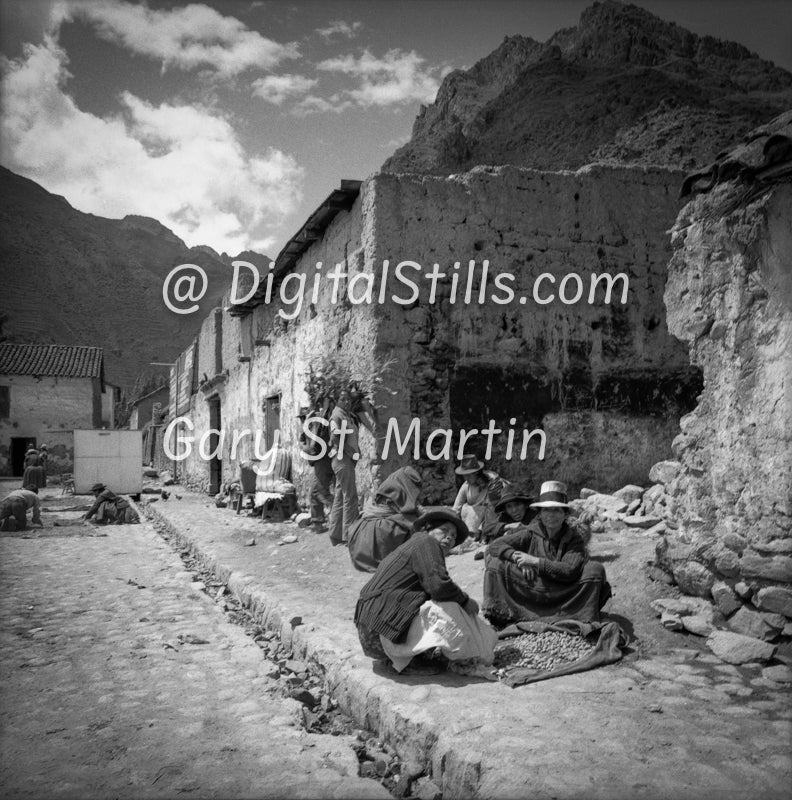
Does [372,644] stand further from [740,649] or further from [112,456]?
[112,456]

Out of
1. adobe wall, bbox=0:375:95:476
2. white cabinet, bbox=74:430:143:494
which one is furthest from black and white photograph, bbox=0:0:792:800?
adobe wall, bbox=0:375:95:476

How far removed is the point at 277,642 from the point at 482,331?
4864 millimetres

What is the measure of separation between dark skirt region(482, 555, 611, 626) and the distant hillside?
214ft

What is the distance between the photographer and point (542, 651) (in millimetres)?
4098

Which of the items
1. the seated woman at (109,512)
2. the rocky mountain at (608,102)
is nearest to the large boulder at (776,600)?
the seated woman at (109,512)

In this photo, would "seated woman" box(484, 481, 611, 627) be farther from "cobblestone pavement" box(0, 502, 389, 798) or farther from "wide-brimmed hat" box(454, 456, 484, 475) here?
"wide-brimmed hat" box(454, 456, 484, 475)

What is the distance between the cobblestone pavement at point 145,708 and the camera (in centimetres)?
292

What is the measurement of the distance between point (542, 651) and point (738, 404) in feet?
6.87

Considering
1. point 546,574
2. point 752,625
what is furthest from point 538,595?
point 752,625

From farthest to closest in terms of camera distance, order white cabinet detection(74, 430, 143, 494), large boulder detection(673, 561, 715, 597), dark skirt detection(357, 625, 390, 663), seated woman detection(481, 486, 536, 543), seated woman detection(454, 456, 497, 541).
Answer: white cabinet detection(74, 430, 143, 494), seated woman detection(454, 456, 497, 541), seated woman detection(481, 486, 536, 543), large boulder detection(673, 561, 715, 597), dark skirt detection(357, 625, 390, 663)

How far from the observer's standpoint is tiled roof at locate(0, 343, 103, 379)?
1282 inches

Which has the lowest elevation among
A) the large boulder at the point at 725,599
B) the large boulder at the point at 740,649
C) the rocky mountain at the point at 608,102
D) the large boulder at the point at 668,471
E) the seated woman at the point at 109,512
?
the seated woman at the point at 109,512

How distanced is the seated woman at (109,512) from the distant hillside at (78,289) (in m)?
55.1

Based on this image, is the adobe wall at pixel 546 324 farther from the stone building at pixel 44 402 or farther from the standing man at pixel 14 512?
the stone building at pixel 44 402
